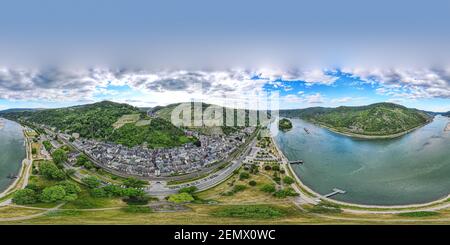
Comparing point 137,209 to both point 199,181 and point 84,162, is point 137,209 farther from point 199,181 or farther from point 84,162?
point 84,162

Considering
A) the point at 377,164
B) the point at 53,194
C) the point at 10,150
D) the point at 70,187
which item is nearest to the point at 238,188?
the point at 70,187

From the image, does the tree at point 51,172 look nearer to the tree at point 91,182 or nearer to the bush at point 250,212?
the tree at point 91,182

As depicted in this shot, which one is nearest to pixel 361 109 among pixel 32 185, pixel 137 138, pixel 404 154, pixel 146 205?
pixel 404 154

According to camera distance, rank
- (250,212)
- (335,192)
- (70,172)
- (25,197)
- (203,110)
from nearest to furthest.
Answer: (250,212) < (25,197) < (70,172) < (335,192) < (203,110)

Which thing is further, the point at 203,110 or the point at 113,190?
the point at 203,110

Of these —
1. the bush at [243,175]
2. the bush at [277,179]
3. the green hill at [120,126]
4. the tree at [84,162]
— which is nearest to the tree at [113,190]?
the tree at [84,162]

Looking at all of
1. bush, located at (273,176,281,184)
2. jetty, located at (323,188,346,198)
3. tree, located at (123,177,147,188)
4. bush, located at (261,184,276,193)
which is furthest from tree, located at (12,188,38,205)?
jetty, located at (323,188,346,198)
